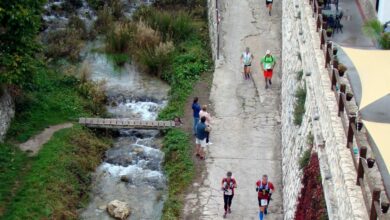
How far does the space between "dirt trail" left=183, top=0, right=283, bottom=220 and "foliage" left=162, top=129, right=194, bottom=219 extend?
1.10ft

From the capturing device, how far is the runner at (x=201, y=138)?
60.8 ft

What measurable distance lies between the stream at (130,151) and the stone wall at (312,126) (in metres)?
3.90

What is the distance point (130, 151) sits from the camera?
69.8 feet

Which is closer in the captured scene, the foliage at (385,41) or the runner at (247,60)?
the foliage at (385,41)

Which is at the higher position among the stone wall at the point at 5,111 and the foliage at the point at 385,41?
the foliage at the point at 385,41

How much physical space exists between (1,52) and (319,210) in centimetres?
1158

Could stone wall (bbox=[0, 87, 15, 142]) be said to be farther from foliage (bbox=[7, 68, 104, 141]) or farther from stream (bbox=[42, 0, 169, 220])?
stream (bbox=[42, 0, 169, 220])

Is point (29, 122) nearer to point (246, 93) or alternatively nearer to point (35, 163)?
point (35, 163)

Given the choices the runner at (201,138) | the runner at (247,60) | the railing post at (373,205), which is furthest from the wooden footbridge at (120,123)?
the railing post at (373,205)

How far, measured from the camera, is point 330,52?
1405 cm

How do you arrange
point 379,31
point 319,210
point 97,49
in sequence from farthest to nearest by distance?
point 97,49, point 379,31, point 319,210

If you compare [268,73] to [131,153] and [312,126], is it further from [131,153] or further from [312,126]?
[312,126]

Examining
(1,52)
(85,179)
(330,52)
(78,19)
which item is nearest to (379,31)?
(330,52)

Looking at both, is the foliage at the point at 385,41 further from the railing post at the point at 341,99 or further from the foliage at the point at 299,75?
the railing post at the point at 341,99
